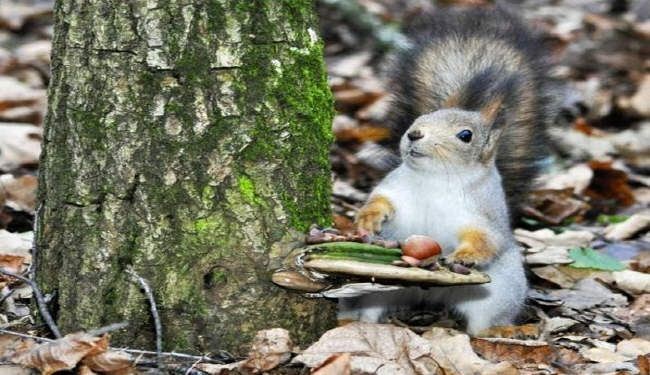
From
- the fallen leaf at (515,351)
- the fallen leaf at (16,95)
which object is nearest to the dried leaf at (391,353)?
the fallen leaf at (515,351)

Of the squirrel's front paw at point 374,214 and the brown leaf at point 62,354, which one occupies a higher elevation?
the squirrel's front paw at point 374,214

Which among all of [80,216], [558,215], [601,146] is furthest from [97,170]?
[601,146]

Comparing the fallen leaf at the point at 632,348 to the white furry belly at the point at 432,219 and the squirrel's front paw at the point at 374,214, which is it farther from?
the squirrel's front paw at the point at 374,214

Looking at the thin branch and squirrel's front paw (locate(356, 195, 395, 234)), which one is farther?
squirrel's front paw (locate(356, 195, 395, 234))

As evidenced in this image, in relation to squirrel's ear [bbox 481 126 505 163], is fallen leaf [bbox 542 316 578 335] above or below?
below

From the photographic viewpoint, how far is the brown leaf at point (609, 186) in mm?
5304

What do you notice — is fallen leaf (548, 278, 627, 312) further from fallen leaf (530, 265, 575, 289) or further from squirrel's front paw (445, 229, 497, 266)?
squirrel's front paw (445, 229, 497, 266)

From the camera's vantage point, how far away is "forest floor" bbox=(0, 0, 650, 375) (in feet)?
8.87

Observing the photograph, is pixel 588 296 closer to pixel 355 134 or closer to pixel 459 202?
pixel 459 202

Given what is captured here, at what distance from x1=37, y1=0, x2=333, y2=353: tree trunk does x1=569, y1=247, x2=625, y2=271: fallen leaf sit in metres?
1.61

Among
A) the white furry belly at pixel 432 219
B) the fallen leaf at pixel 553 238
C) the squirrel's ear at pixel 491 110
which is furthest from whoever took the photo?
the fallen leaf at pixel 553 238

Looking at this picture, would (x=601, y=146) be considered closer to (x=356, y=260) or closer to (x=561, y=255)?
(x=561, y=255)

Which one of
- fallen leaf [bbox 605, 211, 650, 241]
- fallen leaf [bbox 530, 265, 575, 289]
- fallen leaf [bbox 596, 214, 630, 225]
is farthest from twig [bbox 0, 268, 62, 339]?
fallen leaf [bbox 596, 214, 630, 225]

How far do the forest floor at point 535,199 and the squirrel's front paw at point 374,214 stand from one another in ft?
1.19
